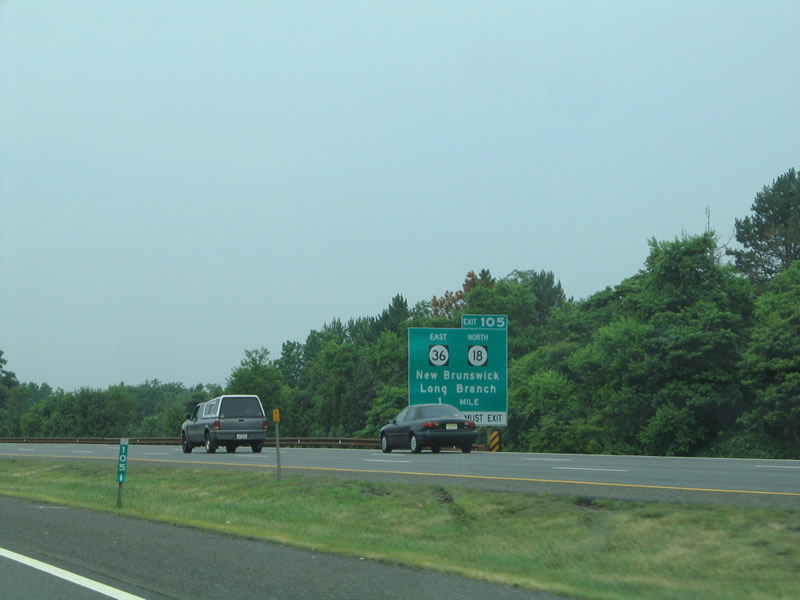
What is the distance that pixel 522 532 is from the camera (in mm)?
12656

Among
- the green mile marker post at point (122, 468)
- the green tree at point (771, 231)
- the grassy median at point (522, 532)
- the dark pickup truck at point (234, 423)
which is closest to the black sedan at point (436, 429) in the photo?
the dark pickup truck at point (234, 423)

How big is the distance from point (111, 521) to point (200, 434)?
21712 mm

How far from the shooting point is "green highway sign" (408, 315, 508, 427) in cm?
3744

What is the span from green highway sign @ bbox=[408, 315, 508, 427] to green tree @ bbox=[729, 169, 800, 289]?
51803 millimetres

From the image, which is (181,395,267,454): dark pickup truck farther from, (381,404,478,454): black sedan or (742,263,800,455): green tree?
(742,263,800,455): green tree

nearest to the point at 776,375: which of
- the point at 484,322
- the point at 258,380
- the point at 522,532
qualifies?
the point at 484,322

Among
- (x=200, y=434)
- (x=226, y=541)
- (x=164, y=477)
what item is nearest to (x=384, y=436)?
(x=200, y=434)

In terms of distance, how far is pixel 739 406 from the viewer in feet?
156

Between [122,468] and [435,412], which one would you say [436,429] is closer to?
[435,412]

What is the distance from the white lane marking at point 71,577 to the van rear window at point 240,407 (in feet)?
76.8

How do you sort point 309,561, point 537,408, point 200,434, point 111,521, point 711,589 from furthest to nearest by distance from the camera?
point 537,408 → point 200,434 → point 111,521 → point 309,561 → point 711,589

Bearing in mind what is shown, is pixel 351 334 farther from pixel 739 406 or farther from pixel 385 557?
pixel 385 557

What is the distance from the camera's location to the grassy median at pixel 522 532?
9.33 meters

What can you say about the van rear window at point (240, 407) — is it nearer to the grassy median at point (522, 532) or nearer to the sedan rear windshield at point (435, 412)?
the sedan rear windshield at point (435, 412)
